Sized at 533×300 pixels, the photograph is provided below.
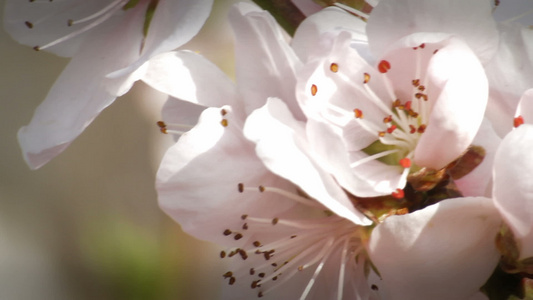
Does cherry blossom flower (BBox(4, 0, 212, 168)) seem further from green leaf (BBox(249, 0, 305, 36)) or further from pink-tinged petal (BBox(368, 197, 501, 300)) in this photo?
pink-tinged petal (BBox(368, 197, 501, 300))

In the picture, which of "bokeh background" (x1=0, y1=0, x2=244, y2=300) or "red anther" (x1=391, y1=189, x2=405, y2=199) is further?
"bokeh background" (x1=0, y1=0, x2=244, y2=300)

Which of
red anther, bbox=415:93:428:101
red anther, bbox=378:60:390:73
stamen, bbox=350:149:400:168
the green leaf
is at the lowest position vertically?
stamen, bbox=350:149:400:168

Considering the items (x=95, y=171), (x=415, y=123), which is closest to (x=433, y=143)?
(x=415, y=123)

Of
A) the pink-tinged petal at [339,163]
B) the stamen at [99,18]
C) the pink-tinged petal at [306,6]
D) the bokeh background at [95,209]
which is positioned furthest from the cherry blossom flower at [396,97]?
the bokeh background at [95,209]

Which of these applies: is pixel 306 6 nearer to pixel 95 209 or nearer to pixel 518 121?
pixel 518 121

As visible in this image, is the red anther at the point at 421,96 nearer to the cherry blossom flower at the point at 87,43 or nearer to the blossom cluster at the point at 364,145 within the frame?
the blossom cluster at the point at 364,145

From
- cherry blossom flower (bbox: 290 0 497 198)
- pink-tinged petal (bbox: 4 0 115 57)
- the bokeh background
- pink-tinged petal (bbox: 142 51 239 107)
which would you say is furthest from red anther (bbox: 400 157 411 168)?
the bokeh background

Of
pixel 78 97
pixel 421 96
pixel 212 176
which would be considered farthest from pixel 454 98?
pixel 78 97
